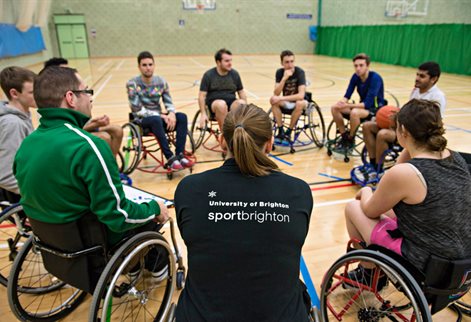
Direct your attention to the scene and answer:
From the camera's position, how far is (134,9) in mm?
16062

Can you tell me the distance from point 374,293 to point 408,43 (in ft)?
44.5

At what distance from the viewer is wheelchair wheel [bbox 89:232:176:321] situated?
1.24 meters

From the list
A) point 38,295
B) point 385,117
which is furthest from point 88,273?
point 385,117

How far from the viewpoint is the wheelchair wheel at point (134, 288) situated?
124 centimetres

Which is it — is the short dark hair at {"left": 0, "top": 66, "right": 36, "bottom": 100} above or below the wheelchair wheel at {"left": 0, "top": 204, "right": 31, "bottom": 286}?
above

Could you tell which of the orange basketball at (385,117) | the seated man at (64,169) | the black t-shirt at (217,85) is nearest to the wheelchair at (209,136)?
the black t-shirt at (217,85)

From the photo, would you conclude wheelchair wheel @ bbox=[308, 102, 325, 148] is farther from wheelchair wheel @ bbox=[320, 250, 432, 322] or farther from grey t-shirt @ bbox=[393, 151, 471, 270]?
grey t-shirt @ bbox=[393, 151, 471, 270]

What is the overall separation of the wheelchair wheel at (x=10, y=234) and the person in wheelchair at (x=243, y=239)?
121cm

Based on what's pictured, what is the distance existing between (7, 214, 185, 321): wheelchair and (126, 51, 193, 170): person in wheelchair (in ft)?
5.41

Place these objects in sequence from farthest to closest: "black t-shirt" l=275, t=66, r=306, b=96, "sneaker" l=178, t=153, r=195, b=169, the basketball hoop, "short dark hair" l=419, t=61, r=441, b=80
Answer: the basketball hoop
"black t-shirt" l=275, t=66, r=306, b=96
"sneaker" l=178, t=153, r=195, b=169
"short dark hair" l=419, t=61, r=441, b=80

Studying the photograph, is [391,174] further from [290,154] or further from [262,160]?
[290,154]

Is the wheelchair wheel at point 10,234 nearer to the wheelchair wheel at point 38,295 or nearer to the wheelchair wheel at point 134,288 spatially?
the wheelchair wheel at point 38,295

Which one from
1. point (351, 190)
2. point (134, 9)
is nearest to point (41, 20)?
point (134, 9)

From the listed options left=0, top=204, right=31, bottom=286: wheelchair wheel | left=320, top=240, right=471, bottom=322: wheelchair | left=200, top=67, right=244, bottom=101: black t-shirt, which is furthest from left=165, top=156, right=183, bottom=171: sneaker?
left=320, top=240, right=471, bottom=322: wheelchair
